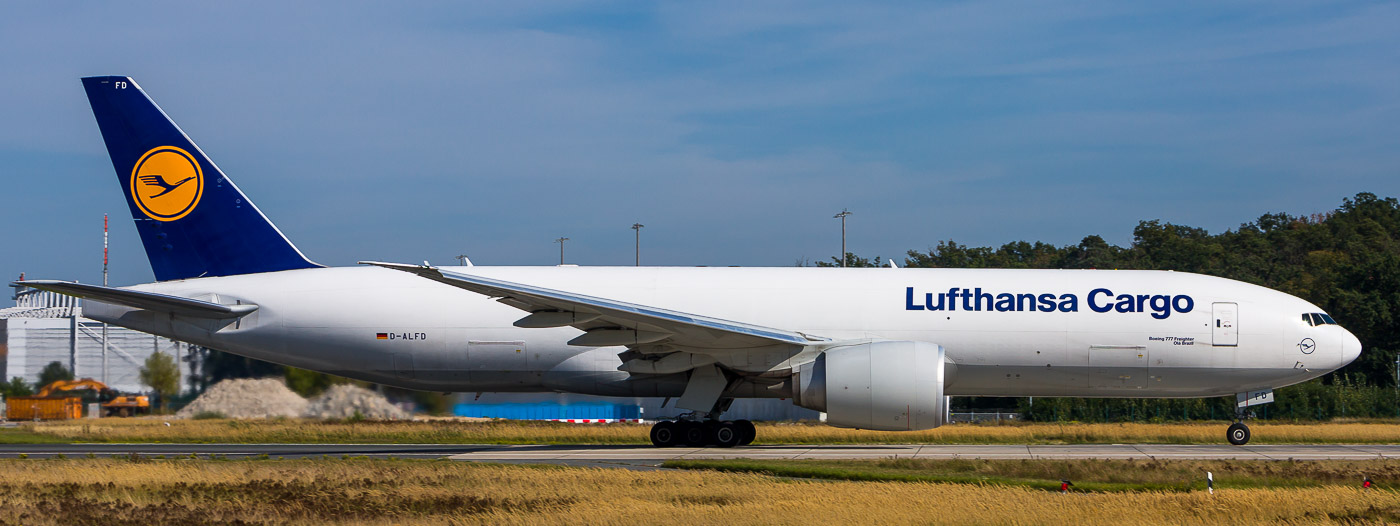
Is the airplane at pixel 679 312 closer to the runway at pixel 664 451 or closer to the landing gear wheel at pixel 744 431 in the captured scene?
the landing gear wheel at pixel 744 431

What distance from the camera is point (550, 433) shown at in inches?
960

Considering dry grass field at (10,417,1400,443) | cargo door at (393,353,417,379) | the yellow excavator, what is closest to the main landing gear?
dry grass field at (10,417,1400,443)

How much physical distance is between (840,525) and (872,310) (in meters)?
9.86

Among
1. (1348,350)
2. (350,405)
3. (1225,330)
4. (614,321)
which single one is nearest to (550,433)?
(350,405)

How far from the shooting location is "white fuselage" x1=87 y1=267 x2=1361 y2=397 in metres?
20.1

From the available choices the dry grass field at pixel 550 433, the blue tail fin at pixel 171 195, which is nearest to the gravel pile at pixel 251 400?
the dry grass field at pixel 550 433

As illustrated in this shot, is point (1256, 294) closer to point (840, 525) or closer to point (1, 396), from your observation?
point (840, 525)

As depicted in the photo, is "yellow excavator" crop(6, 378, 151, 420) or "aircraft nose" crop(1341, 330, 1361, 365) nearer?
"aircraft nose" crop(1341, 330, 1361, 365)

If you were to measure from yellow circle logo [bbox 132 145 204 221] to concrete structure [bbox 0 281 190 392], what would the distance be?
5.23m

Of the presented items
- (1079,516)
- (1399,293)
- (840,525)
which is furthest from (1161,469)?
(1399,293)

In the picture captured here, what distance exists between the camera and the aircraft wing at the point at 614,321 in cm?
1731

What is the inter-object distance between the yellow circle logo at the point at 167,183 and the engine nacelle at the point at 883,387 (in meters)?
11.3

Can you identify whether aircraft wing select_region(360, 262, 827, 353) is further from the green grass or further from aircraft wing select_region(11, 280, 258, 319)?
aircraft wing select_region(11, 280, 258, 319)

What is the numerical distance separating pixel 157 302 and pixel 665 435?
8430 mm
